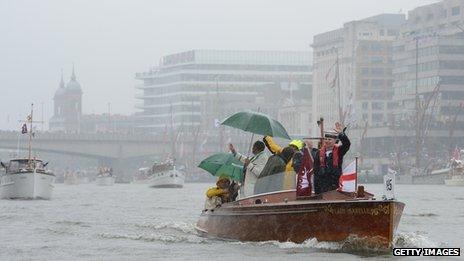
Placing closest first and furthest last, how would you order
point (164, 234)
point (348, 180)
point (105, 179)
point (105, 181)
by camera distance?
point (348, 180) → point (164, 234) → point (105, 181) → point (105, 179)

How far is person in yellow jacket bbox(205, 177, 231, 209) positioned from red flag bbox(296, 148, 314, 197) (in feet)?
18.8

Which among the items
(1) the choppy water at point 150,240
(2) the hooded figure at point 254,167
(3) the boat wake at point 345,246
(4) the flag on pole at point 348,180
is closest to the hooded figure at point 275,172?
(2) the hooded figure at point 254,167

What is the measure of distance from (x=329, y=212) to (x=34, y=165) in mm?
49822

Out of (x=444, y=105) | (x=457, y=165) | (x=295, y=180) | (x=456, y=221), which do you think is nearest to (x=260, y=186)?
(x=295, y=180)

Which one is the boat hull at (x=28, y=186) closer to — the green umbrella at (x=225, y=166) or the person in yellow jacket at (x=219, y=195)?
the green umbrella at (x=225, y=166)

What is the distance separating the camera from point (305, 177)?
2797 centimetres

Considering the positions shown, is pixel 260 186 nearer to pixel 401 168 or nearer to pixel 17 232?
pixel 17 232

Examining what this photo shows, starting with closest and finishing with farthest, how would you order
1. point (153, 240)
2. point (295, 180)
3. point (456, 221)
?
point (295, 180) → point (153, 240) → point (456, 221)

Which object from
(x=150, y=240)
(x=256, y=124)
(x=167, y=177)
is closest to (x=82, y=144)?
(x=167, y=177)

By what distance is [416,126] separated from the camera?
184 meters

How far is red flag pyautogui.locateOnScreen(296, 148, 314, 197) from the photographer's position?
2784cm

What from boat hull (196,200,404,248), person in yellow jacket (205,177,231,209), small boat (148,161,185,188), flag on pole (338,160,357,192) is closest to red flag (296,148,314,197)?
boat hull (196,200,404,248)

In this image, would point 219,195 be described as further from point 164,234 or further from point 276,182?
point 276,182

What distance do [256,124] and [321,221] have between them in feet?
15.9
